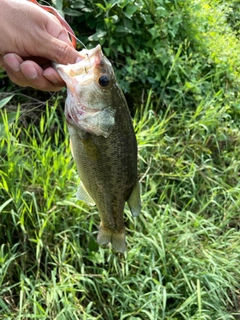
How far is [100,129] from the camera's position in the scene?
5.13ft

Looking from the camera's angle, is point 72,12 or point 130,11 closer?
point 72,12

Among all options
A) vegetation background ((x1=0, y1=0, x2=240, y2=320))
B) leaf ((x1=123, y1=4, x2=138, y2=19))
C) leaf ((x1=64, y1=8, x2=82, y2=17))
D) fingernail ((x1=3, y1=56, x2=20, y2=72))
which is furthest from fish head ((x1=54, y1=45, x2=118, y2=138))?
leaf ((x1=123, y1=4, x2=138, y2=19))

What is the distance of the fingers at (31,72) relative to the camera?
1578 millimetres

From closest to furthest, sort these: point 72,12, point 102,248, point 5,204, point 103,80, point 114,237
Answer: point 103,80, point 114,237, point 5,204, point 102,248, point 72,12

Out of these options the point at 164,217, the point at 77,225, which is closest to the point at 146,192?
the point at 164,217

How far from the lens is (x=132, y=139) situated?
64.6 inches

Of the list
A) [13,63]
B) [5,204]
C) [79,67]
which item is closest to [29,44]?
[13,63]

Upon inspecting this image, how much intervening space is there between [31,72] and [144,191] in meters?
1.74

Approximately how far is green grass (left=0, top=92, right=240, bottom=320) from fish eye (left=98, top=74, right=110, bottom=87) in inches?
50.4

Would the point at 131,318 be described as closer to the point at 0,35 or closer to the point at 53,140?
the point at 53,140

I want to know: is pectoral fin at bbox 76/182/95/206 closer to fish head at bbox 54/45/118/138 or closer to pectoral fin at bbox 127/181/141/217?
pectoral fin at bbox 127/181/141/217

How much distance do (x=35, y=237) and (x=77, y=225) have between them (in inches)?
10.3

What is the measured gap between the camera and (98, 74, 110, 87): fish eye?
1532 millimetres

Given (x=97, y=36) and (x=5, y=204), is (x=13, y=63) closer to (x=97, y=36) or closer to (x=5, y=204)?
(x=5, y=204)
